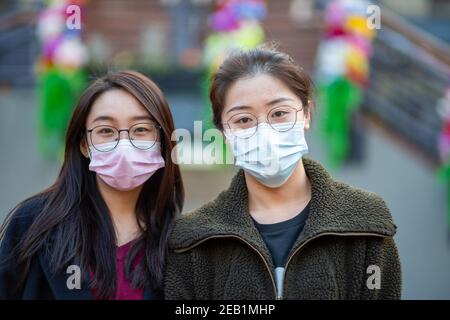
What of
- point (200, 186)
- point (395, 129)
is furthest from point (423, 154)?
point (200, 186)

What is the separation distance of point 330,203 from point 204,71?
600cm

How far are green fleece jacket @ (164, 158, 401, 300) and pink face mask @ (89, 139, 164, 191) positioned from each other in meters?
0.33

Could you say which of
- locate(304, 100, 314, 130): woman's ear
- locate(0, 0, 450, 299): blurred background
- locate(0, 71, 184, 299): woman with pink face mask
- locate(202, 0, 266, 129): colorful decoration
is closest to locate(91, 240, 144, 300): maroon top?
locate(0, 71, 184, 299): woman with pink face mask

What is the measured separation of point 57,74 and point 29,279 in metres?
5.36

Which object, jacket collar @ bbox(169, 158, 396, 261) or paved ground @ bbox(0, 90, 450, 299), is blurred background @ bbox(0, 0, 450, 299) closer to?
paved ground @ bbox(0, 90, 450, 299)

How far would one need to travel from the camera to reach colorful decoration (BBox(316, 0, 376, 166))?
7.82m

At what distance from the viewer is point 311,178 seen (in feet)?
9.51

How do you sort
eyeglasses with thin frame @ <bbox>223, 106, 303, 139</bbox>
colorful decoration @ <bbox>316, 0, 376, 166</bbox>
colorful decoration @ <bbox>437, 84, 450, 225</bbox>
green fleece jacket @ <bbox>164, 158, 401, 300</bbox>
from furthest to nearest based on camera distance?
1. colorful decoration @ <bbox>316, 0, 376, 166</bbox>
2. colorful decoration @ <bbox>437, 84, 450, 225</bbox>
3. eyeglasses with thin frame @ <bbox>223, 106, 303, 139</bbox>
4. green fleece jacket @ <bbox>164, 158, 401, 300</bbox>

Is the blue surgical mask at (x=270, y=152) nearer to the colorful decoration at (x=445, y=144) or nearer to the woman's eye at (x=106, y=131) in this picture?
the woman's eye at (x=106, y=131)

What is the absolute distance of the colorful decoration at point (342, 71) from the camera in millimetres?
7824

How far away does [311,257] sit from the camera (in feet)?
8.92

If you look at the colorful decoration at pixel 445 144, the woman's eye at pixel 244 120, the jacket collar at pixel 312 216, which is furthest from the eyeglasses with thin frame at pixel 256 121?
the colorful decoration at pixel 445 144

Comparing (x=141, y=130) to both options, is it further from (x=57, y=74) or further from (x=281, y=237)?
(x=57, y=74)

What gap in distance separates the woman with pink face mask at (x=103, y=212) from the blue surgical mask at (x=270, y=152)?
36cm
